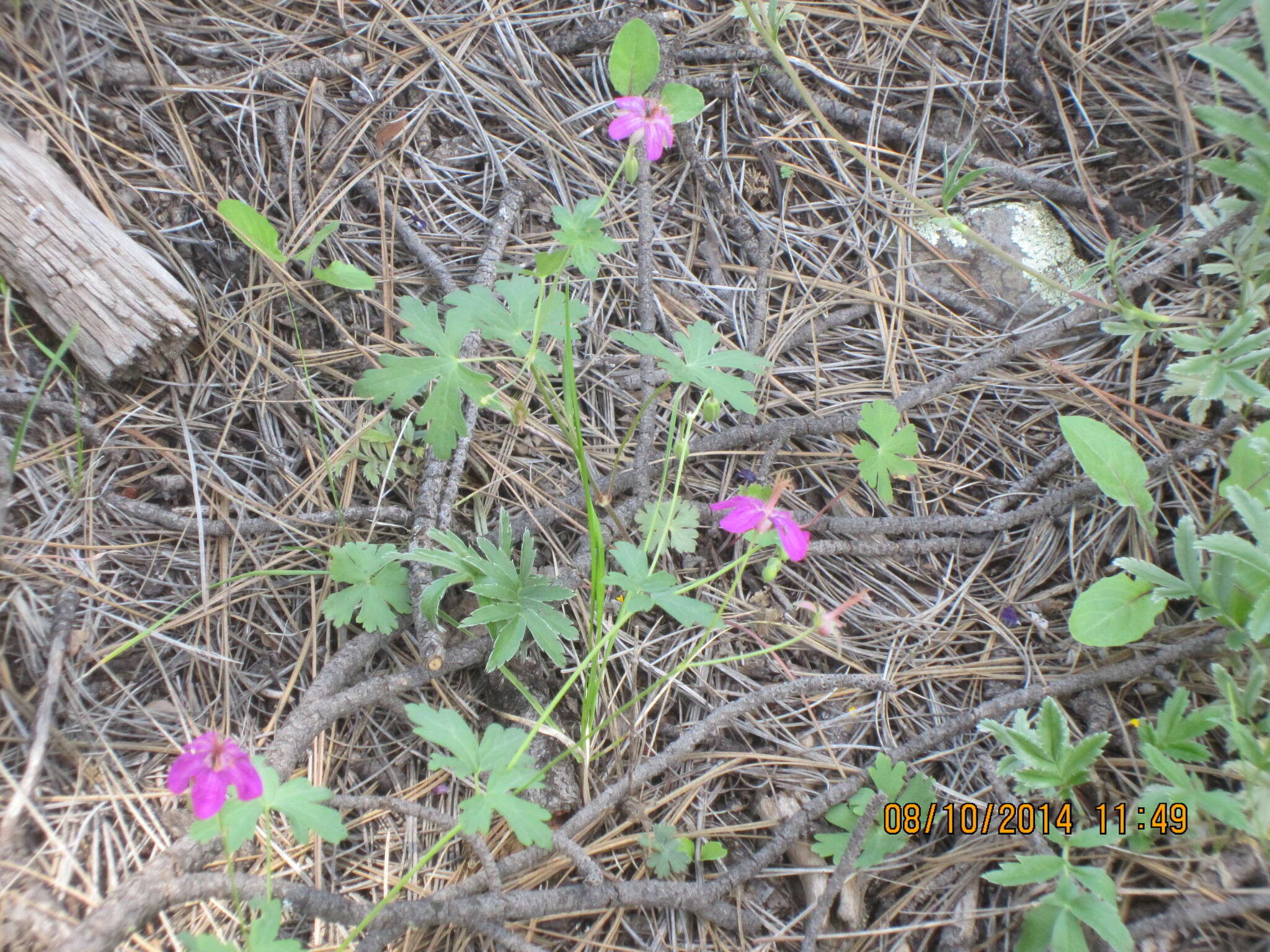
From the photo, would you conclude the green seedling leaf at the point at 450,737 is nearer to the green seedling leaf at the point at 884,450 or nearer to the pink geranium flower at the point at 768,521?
the pink geranium flower at the point at 768,521

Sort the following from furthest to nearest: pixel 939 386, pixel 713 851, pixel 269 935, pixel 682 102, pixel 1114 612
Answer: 1. pixel 939 386
2. pixel 682 102
3. pixel 1114 612
4. pixel 713 851
5. pixel 269 935

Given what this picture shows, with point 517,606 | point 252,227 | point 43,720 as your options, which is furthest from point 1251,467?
point 43,720

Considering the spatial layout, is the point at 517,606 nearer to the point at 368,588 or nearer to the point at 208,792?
the point at 368,588

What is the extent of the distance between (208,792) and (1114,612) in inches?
74.6

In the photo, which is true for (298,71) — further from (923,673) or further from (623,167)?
(923,673)

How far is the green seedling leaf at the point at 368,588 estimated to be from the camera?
5.79 feet

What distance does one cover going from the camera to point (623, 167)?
182cm

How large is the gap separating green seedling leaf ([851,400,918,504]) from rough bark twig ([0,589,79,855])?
1.82 metres

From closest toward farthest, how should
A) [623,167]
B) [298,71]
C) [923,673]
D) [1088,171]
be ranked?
[623,167]
[923,673]
[298,71]
[1088,171]

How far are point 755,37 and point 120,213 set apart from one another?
6.20 ft

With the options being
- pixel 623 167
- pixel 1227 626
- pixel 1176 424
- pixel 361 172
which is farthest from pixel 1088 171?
pixel 361 172

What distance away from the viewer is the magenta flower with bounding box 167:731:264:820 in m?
1.30

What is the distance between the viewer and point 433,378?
184 cm

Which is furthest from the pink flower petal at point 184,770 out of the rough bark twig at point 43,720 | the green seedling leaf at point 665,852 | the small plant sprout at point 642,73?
the small plant sprout at point 642,73
